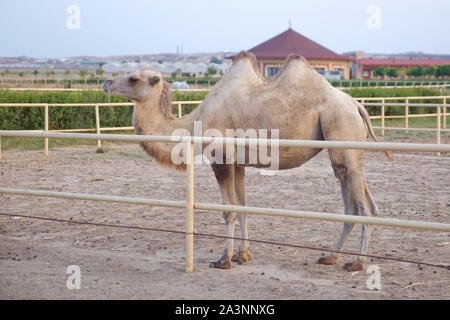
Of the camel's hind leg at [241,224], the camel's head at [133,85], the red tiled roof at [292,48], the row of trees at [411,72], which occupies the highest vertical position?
the red tiled roof at [292,48]

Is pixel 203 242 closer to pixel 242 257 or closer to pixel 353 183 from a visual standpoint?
pixel 242 257

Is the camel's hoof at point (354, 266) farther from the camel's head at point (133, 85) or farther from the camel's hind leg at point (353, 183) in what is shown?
the camel's head at point (133, 85)

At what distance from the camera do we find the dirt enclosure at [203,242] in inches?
180

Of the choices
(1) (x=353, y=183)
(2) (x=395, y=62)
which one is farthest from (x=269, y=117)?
(2) (x=395, y=62)

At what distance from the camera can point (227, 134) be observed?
5.72 m

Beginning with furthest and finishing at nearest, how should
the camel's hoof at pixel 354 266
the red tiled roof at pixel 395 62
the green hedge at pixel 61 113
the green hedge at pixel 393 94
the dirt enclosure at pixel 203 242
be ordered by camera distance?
1. the red tiled roof at pixel 395 62
2. the green hedge at pixel 393 94
3. the green hedge at pixel 61 113
4. the camel's hoof at pixel 354 266
5. the dirt enclosure at pixel 203 242

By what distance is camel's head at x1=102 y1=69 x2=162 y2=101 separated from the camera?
586 centimetres

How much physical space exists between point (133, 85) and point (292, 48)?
181 feet

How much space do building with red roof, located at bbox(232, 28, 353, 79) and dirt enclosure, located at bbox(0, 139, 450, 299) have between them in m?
47.7

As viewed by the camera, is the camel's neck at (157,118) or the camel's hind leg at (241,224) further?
the camel's neck at (157,118)

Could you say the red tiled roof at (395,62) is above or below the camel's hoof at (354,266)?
above

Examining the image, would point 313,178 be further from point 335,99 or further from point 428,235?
point 335,99

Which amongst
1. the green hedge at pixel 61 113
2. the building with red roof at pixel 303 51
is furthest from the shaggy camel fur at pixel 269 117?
the building with red roof at pixel 303 51

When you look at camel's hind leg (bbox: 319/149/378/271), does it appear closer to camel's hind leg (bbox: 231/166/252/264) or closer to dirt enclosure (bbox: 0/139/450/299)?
dirt enclosure (bbox: 0/139/450/299)
